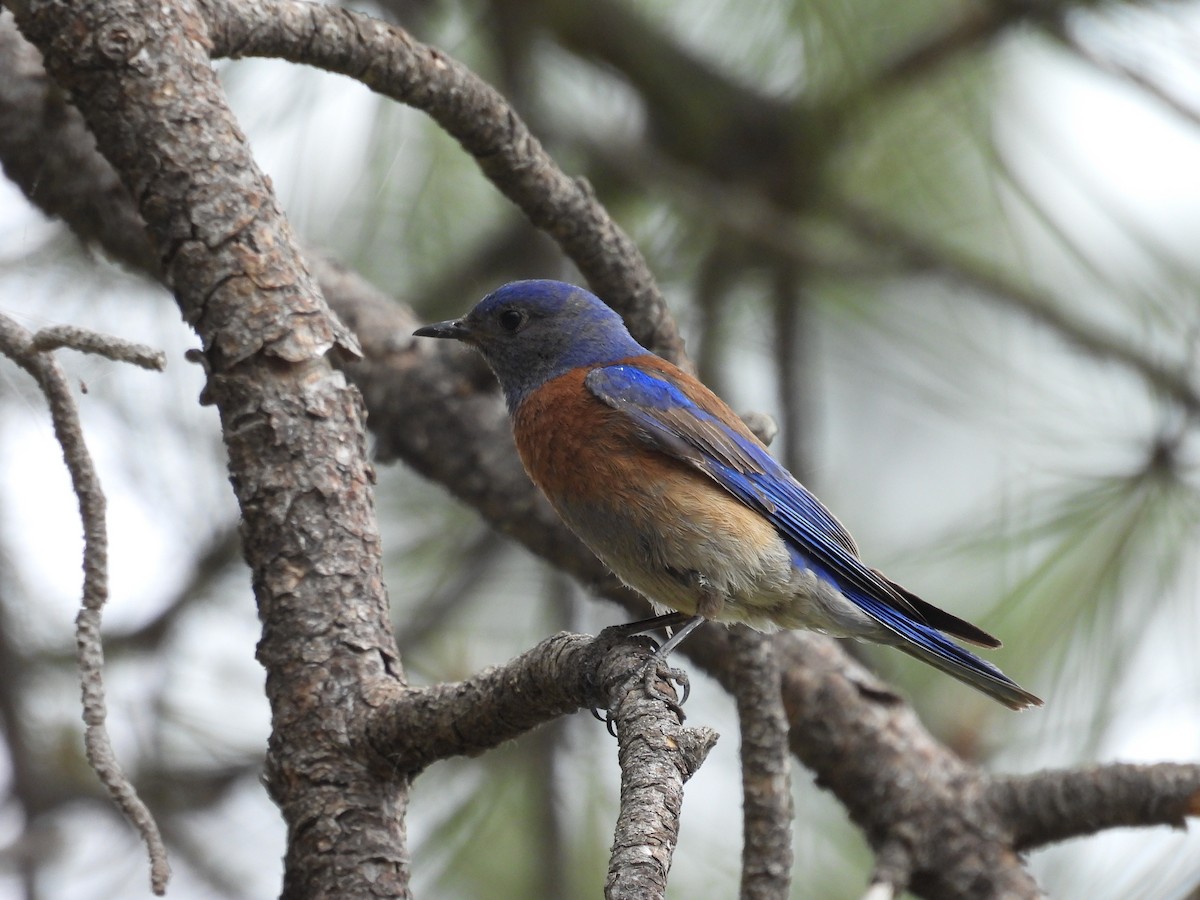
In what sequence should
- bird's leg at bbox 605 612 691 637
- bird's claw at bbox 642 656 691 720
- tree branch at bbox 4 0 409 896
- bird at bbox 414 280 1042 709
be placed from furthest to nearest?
bird at bbox 414 280 1042 709
bird's leg at bbox 605 612 691 637
tree branch at bbox 4 0 409 896
bird's claw at bbox 642 656 691 720

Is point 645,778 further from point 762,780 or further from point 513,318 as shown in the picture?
point 513,318

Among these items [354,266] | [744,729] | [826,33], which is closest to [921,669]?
[744,729]

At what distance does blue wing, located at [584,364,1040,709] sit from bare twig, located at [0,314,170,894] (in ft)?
5.01

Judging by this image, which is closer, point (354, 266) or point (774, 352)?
point (774, 352)

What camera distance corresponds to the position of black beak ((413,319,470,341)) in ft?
13.0

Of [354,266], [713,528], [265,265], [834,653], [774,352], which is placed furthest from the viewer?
[354,266]

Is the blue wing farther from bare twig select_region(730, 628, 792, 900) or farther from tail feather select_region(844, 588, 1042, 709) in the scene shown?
bare twig select_region(730, 628, 792, 900)

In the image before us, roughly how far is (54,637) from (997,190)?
3.92 m

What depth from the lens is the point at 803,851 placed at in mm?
5012

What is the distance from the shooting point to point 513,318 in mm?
4086

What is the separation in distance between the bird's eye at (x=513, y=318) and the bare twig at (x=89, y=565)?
1690mm

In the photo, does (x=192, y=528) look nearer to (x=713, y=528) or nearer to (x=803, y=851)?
(x=713, y=528)

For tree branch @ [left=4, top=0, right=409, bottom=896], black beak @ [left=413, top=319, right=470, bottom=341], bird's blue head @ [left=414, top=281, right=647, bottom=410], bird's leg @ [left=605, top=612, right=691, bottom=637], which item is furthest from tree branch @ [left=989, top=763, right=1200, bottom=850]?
black beak @ [left=413, top=319, right=470, bottom=341]

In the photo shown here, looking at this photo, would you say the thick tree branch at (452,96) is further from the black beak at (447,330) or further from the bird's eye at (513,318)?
the black beak at (447,330)
